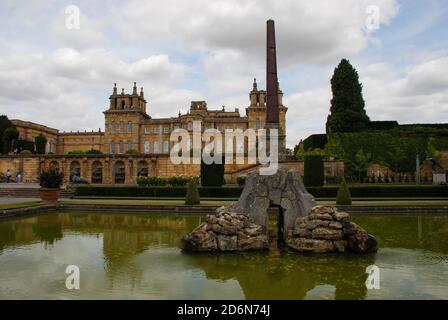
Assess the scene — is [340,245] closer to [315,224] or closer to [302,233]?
[315,224]

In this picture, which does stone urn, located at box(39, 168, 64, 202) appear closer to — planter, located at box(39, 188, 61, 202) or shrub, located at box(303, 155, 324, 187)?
planter, located at box(39, 188, 61, 202)

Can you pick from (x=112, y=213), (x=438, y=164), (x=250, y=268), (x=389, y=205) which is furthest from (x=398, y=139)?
(x=250, y=268)

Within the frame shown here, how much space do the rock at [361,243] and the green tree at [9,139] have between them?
5127 centimetres

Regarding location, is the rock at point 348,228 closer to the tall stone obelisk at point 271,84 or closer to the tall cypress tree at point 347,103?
the tall stone obelisk at point 271,84

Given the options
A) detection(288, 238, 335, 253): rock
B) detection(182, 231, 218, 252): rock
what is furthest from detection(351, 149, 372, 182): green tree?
detection(182, 231, 218, 252): rock

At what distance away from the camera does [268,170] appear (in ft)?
38.4

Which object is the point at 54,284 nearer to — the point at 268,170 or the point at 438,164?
the point at 268,170

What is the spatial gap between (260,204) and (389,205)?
1174 cm

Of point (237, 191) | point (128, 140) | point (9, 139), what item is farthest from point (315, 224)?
point (128, 140)

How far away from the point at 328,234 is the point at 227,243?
2723 millimetres

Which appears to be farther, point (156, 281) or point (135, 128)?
point (135, 128)

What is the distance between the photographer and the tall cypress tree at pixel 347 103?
4216 centimetres

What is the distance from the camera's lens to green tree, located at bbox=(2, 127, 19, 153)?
166 feet

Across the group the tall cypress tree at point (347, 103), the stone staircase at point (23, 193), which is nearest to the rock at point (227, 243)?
the stone staircase at point (23, 193)
